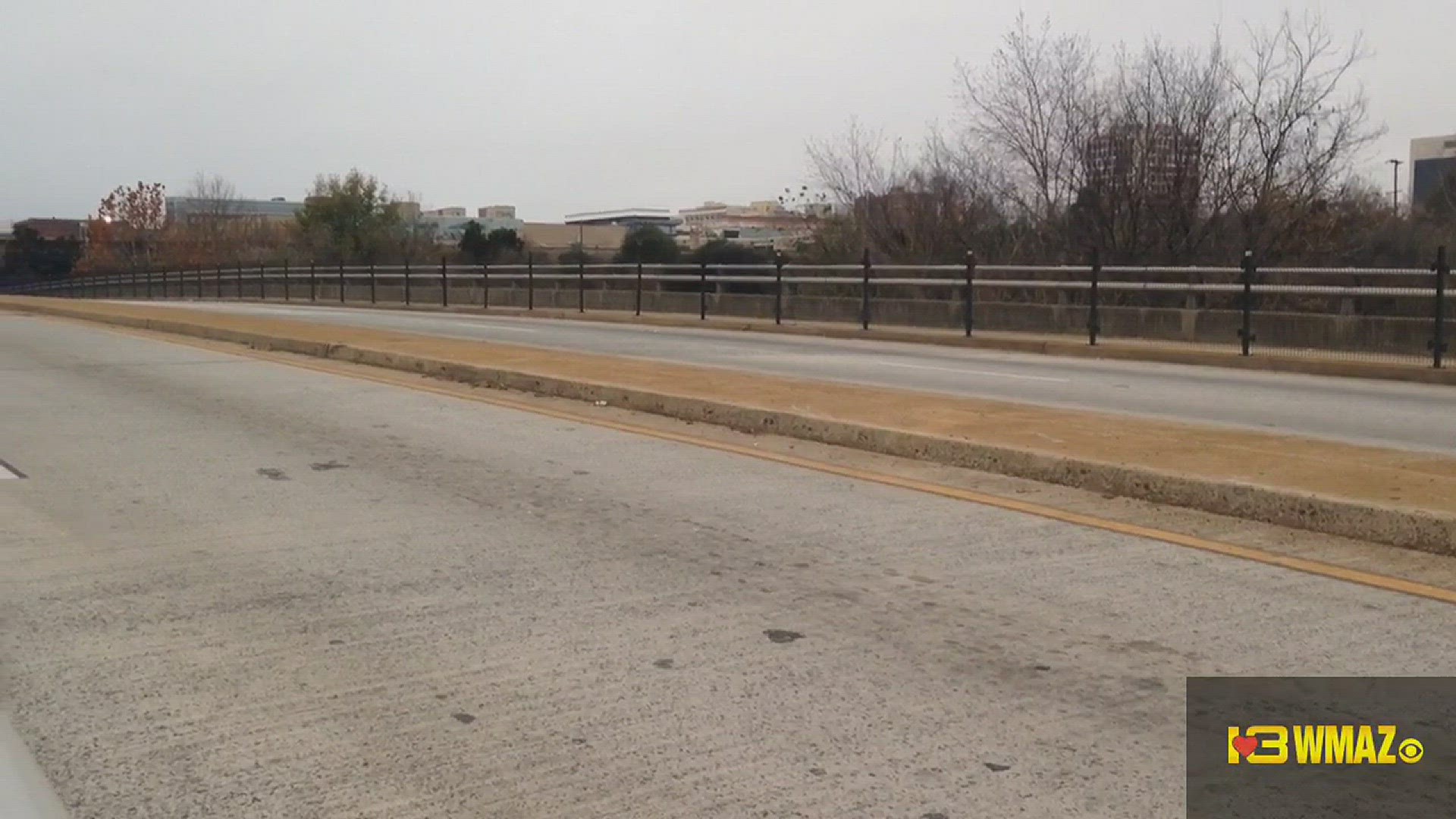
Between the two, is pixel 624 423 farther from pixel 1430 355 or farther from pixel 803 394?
pixel 1430 355

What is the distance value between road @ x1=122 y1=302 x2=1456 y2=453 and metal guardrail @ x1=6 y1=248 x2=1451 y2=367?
1.48 meters

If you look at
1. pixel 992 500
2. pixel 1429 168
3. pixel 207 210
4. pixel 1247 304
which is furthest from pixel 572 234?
pixel 992 500

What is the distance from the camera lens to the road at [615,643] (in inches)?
174

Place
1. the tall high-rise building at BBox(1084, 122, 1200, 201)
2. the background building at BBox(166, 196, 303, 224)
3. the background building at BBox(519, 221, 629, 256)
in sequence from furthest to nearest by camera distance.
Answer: the background building at BBox(166, 196, 303, 224)
the background building at BBox(519, 221, 629, 256)
the tall high-rise building at BBox(1084, 122, 1200, 201)

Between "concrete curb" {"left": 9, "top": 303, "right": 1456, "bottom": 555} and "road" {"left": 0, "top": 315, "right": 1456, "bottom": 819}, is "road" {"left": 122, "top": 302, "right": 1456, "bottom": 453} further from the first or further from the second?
"road" {"left": 0, "top": 315, "right": 1456, "bottom": 819}

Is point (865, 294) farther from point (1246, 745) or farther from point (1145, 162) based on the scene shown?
point (1246, 745)

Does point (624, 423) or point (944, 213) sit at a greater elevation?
point (944, 213)

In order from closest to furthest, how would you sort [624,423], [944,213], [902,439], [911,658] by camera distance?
[911,658], [902,439], [624,423], [944,213]

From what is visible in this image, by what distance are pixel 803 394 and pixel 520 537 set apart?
225 inches

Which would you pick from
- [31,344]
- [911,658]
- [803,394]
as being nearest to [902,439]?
[803,394]

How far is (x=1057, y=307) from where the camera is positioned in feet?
79.7

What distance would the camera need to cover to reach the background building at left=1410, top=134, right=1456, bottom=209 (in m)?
38.8

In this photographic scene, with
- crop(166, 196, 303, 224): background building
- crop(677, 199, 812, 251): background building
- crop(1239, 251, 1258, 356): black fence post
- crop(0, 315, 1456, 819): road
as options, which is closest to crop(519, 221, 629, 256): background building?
crop(677, 199, 812, 251): background building

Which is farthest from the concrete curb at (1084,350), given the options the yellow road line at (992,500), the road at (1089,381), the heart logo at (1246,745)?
the heart logo at (1246,745)
